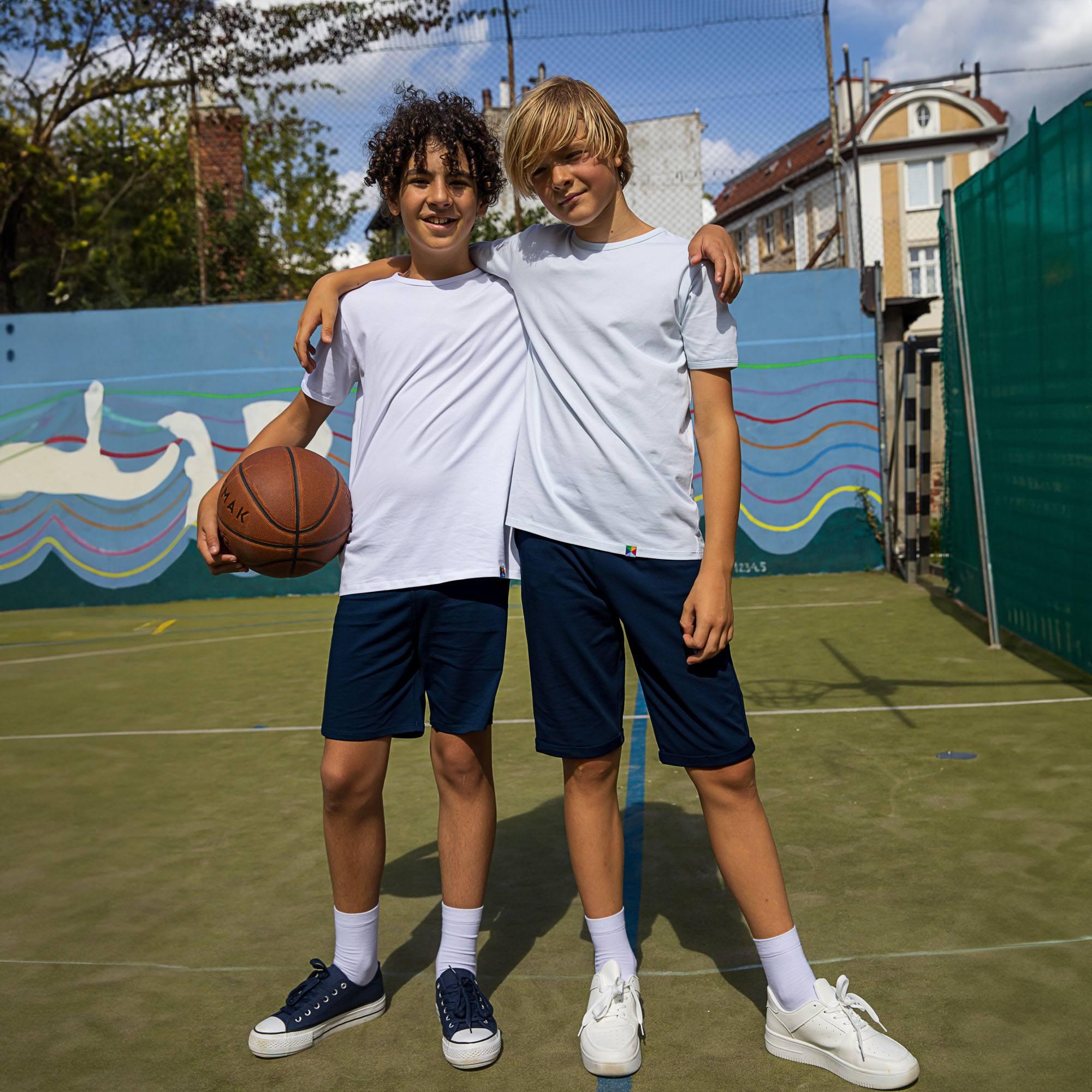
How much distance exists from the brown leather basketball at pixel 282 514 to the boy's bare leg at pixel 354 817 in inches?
15.1

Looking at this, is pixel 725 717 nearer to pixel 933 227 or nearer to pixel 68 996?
pixel 68 996

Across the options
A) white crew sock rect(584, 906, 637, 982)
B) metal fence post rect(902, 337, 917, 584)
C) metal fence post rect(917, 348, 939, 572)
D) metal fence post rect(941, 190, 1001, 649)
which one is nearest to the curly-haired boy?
white crew sock rect(584, 906, 637, 982)

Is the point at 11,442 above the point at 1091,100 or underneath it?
underneath

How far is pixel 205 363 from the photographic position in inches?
405

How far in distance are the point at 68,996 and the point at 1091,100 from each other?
183 inches

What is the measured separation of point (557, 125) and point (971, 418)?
4.60m

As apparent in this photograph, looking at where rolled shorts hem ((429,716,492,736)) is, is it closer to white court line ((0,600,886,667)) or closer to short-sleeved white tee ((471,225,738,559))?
short-sleeved white tee ((471,225,738,559))

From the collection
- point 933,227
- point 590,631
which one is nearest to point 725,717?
point 590,631

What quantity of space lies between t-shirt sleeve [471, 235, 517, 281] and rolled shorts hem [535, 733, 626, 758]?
3.10ft

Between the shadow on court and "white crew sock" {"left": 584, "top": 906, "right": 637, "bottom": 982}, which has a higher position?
"white crew sock" {"left": 584, "top": 906, "right": 637, "bottom": 982}

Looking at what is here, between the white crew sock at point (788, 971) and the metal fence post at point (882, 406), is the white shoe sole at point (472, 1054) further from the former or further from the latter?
the metal fence post at point (882, 406)

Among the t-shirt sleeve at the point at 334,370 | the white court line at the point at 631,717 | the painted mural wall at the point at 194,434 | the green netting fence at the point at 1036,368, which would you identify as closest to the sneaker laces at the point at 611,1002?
the t-shirt sleeve at the point at 334,370

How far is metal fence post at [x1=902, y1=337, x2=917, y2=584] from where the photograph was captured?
902 centimetres

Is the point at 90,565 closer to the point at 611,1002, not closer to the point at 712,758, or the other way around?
the point at 611,1002
